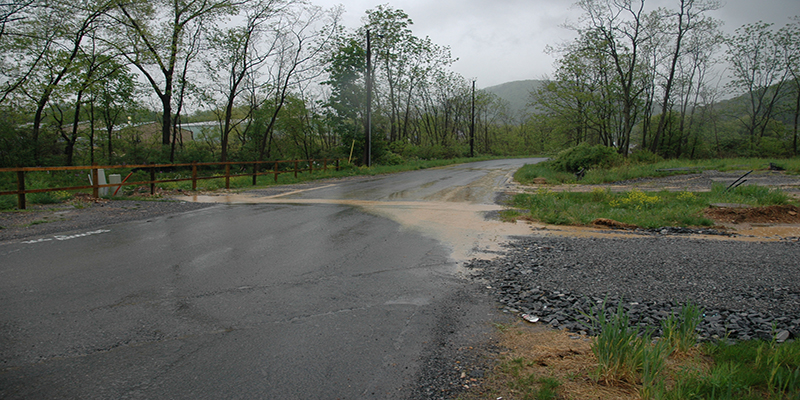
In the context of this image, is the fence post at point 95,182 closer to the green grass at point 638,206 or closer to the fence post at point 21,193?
the fence post at point 21,193

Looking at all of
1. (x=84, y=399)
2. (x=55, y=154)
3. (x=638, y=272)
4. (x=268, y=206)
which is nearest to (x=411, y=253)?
(x=638, y=272)

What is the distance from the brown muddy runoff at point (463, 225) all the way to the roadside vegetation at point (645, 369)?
2868 millimetres

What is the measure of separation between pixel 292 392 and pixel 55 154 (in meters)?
28.9

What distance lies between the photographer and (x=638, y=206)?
9531mm

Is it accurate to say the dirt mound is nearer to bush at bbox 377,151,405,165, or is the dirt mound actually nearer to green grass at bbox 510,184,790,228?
green grass at bbox 510,184,790,228

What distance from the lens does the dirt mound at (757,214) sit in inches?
323

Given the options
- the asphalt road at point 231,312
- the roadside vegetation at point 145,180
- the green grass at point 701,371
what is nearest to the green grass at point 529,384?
the green grass at point 701,371

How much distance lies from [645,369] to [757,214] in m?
8.33

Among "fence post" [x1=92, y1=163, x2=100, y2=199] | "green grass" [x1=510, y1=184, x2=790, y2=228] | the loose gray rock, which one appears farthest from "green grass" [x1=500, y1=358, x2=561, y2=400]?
"fence post" [x1=92, y1=163, x2=100, y2=199]

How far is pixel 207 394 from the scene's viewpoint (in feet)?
8.49

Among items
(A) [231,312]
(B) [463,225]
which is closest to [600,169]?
(B) [463,225]

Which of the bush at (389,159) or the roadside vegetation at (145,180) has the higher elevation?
the bush at (389,159)

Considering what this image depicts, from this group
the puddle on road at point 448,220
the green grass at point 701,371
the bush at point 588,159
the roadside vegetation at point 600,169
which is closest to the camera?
the green grass at point 701,371

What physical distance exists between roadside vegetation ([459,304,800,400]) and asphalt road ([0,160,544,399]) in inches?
22.7
